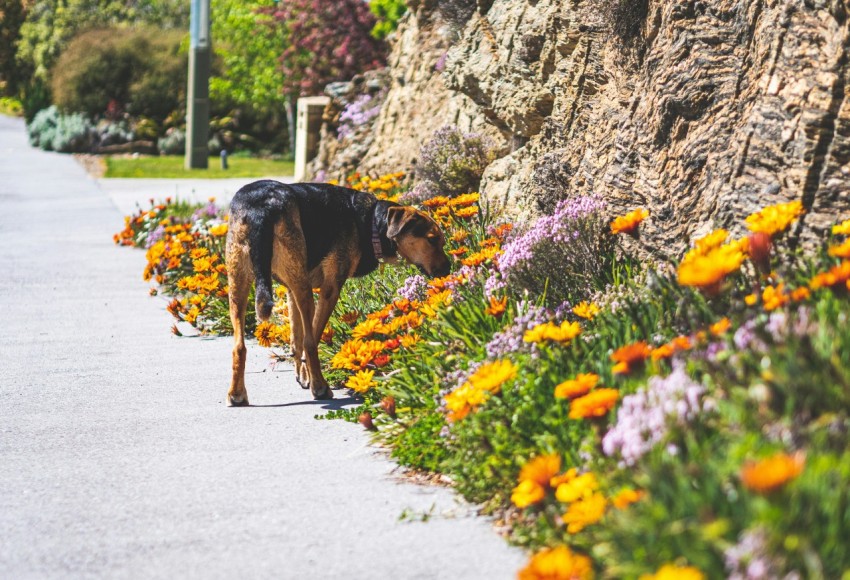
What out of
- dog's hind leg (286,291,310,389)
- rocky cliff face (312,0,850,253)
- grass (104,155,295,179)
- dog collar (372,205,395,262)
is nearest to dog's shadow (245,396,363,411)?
dog's hind leg (286,291,310,389)

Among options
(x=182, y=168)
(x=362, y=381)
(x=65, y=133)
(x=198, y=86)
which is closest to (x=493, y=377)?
(x=362, y=381)

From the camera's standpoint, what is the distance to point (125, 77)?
104ft

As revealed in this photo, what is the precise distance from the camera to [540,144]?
29.0 feet

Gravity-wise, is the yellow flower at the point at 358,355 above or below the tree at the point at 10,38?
above

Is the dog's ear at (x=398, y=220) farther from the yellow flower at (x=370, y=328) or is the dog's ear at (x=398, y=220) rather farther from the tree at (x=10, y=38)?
the tree at (x=10, y=38)

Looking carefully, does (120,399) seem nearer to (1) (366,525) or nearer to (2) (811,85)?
(1) (366,525)

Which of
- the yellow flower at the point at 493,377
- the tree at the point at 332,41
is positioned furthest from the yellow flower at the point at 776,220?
the tree at the point at 332,41

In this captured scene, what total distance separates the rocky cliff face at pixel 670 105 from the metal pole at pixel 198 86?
1373 cm

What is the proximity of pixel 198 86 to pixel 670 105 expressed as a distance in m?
18.5

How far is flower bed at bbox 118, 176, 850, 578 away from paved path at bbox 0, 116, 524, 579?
0.28m

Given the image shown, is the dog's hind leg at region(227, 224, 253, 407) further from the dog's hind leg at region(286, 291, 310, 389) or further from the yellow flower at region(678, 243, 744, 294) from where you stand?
the yellow flower at region(678, 243, 744, 294)

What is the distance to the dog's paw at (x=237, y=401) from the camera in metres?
6.34

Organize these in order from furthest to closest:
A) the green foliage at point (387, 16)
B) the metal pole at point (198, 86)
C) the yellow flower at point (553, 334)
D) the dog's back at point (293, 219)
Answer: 1. the green foliage at point (387, 16)
2. the metal pole at point (198, 86)
3. the dog's back at point (293, 219)
4. the yellow flower at point (553, 334)

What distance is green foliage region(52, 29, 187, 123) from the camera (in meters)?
31.0
